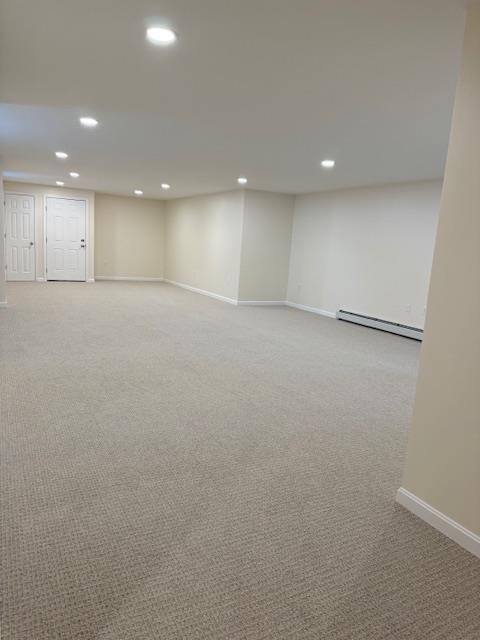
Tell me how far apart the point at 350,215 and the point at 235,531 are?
6.50 metres

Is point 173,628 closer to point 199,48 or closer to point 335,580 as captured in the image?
point 335,580

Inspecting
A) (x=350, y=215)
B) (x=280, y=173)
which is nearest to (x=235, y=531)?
(x=280, y=173)

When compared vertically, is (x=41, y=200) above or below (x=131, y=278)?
above

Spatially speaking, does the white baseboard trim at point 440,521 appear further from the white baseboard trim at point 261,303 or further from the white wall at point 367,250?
the white baseboard trim at point 261,303

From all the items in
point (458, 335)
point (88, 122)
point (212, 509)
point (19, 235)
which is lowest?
point (212, 509)

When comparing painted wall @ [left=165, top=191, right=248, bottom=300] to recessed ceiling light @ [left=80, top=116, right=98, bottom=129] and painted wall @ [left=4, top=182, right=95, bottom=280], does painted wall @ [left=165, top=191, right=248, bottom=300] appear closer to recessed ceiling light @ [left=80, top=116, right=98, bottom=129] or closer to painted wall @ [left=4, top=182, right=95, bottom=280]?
painted wall @ [left=4, top=182, right=95, bottom=280]

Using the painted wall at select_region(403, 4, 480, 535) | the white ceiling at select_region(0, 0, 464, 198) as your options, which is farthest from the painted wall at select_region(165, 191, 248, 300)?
the painted wall at select_region(403, 4, 480, 535)

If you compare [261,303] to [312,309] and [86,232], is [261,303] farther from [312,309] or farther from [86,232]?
[86,232]

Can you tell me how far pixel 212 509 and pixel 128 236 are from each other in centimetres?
1026

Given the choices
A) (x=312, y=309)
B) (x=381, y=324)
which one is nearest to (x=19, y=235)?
(x=312, y=309)

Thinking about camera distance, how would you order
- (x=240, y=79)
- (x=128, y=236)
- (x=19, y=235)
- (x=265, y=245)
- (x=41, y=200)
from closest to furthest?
(x=240, y=79)
(x=265, y=245)
(x=19, y=235)
(x=41, y=200)
(x=128, y=236)

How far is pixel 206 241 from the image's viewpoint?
379 inches

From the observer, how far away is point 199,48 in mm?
2381

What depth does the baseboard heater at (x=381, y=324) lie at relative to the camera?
251 inches
